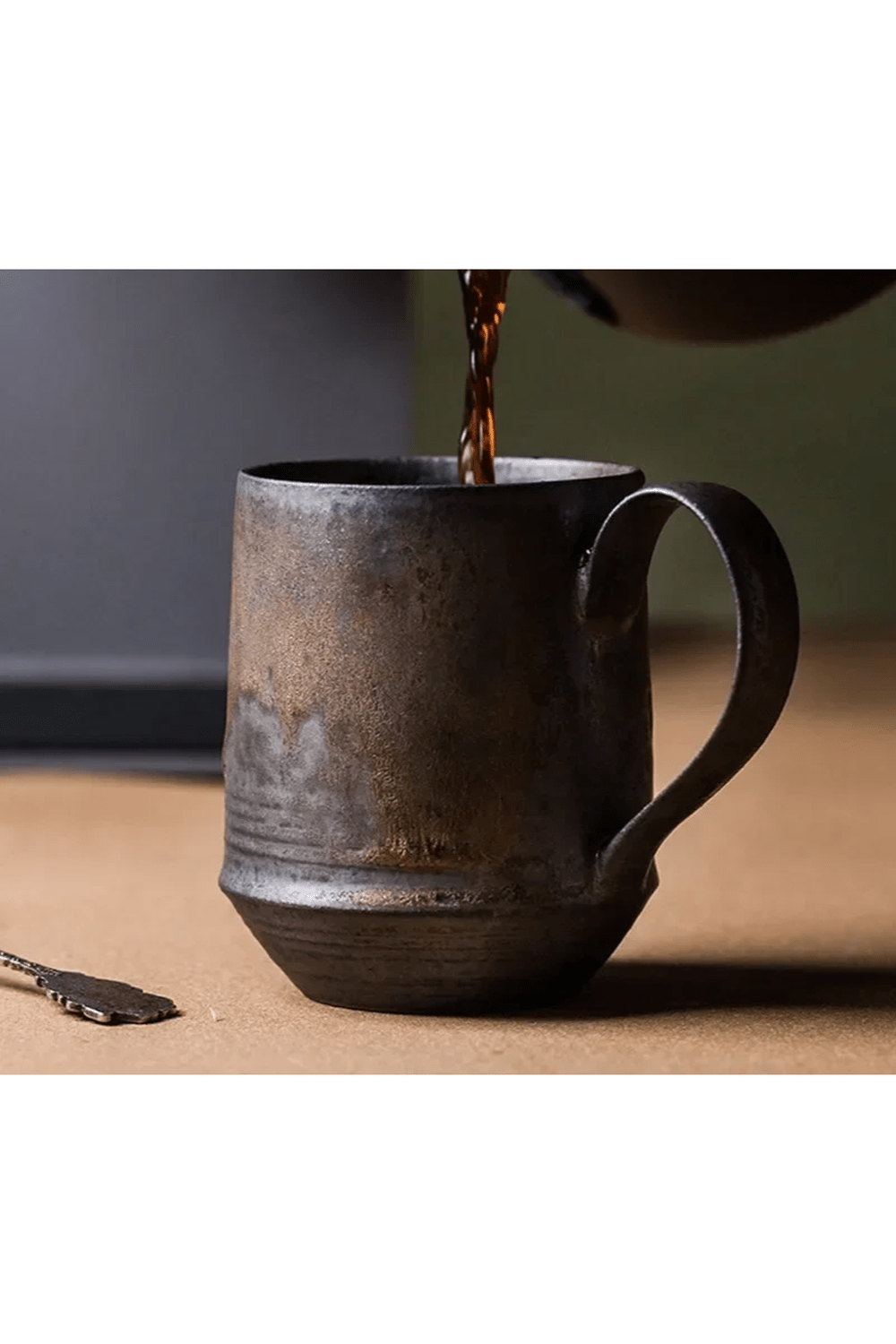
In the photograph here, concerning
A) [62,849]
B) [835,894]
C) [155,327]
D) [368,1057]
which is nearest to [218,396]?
[155,327]

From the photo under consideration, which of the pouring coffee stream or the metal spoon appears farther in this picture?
the pouring coffee stream

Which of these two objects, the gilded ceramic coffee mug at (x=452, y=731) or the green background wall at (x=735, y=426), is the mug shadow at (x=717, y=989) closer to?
the gilded ceramic coffee mug at (x=452, y=731)

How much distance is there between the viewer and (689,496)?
0.55m

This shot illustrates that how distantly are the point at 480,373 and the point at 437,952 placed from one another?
207 millimetres

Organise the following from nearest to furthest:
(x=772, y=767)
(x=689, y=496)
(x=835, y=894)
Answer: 1. (x=689, y=496)
2. (x=835, y=894)
3. (x=772, y=767)

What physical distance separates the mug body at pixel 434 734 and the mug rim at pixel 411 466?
0.04ft

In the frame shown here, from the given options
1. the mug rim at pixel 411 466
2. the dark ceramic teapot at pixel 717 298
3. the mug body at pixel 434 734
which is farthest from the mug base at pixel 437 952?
the dark ceramic teapot at pixel 717 298

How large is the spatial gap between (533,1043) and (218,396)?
555 mm

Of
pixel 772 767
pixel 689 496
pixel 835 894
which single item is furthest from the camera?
pixel 772 767

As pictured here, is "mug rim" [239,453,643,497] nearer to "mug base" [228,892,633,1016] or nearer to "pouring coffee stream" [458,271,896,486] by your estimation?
"mug base" [228,892,633,1016]

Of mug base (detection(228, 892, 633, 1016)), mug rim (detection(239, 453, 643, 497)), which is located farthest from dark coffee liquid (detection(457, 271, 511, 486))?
mug base (detection(228, 892, 633, 1016))

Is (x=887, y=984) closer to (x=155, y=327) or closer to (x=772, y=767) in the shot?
(x=772, y=767)

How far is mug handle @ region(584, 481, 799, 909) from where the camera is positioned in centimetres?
55

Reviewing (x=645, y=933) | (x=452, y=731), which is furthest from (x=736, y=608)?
(x=645, y=933)
